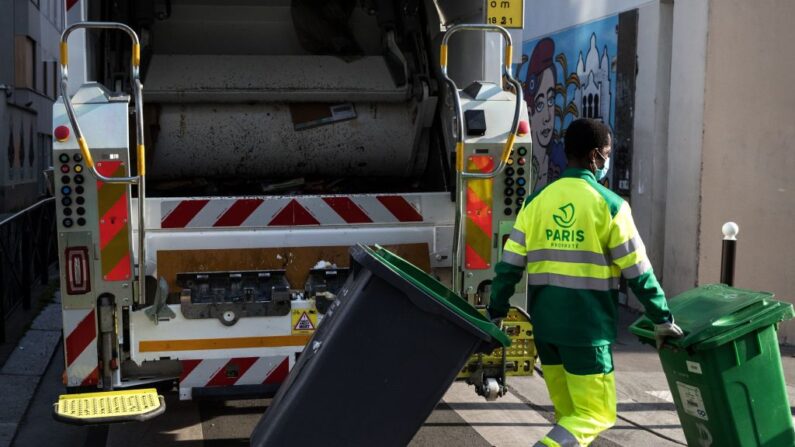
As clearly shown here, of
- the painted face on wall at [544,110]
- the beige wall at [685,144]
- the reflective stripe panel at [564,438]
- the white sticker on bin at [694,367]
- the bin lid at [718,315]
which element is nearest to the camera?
the reflective stripe panel at [564,438]

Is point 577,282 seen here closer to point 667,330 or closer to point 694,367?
point 667,330

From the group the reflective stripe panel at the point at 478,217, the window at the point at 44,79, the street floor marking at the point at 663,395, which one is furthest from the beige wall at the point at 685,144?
the window at the point at 44,79

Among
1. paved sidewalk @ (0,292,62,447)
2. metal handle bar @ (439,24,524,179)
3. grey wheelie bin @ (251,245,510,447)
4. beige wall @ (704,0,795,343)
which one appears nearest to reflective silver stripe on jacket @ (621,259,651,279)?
grey wheelie bin @ (251,245,510,447)

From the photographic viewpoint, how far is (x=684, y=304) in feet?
14.5

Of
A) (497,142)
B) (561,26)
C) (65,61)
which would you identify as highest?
(561,26)

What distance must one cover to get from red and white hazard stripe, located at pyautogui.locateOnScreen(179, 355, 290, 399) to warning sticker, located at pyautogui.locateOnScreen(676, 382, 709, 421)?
1901 millimetres

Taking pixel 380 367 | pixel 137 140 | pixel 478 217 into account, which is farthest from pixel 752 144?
pixel 380 367

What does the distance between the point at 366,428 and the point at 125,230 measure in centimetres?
Answer: 181

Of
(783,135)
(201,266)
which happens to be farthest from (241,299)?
(783,135)

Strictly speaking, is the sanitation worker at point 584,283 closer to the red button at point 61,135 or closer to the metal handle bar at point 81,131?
the metal handle bar at point 81,131

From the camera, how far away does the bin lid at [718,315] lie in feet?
13.5

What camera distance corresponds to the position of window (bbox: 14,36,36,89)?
2142 cm

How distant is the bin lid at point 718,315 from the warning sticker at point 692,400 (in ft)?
0.87

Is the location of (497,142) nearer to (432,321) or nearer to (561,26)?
(432,321)
